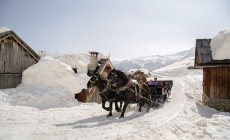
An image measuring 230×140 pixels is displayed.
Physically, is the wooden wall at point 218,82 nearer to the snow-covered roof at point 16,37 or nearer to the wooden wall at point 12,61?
the snow-covered roof at point 16,37

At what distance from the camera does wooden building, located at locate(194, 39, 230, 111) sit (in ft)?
55.6

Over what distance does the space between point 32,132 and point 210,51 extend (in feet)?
50.5

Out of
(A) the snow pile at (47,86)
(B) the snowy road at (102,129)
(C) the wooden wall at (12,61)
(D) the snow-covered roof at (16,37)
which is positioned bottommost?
(B) the snowy road at (102,129)

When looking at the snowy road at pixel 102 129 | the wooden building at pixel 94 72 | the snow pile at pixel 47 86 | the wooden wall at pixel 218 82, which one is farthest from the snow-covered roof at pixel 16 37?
the wooden wall at pixel 218 82

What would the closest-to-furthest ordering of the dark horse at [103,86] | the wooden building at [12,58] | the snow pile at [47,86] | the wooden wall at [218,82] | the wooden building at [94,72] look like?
the dark horse at [103,86] < the snow pile at [47,86] < the wooden building at [12,58] < the wooden wall at [218,82] < the wooden building at [94,72]

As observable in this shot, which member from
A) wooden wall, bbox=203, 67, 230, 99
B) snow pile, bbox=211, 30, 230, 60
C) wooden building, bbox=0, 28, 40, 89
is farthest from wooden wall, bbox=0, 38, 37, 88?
snow pile, bbox=211, 30, 230, 60

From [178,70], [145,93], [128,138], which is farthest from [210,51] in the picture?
[178,70]

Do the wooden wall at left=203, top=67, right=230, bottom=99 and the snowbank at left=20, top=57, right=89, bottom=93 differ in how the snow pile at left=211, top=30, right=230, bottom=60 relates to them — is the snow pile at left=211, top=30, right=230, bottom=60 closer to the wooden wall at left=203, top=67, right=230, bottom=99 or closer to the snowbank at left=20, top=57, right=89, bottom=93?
the wooden wall at left=203, top=67, right=230, bottom=99

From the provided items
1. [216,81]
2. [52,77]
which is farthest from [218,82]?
[52,77]

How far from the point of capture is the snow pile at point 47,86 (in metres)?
15.0

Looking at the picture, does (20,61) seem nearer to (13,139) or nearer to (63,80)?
(63,80)

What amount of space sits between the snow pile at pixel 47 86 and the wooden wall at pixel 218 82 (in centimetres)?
968

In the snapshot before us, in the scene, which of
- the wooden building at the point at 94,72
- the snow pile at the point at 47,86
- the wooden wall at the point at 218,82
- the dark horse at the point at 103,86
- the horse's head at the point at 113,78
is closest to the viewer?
the horse's head at the point at 113,78

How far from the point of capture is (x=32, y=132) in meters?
8.12
